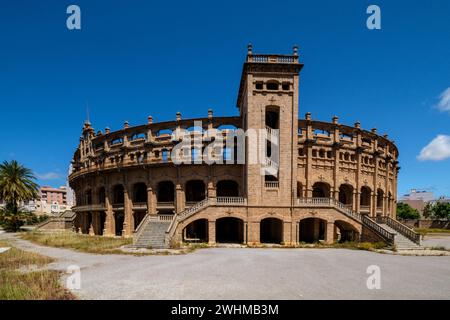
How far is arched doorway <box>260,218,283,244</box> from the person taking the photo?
26344mm

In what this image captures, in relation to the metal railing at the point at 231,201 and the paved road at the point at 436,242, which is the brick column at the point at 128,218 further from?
the paved road at the point at 436,242

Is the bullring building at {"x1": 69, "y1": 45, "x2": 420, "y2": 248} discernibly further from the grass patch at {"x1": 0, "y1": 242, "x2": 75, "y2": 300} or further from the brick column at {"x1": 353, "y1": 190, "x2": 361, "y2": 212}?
the grass patch at {"x1": 0, "y1": 242, "x2": 75, "y2": 300}

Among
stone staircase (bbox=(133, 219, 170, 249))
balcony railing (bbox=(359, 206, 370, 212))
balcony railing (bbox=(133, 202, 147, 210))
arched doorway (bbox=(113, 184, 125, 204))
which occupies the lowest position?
stone staircase (bbox=(133, 219, 170, 249))

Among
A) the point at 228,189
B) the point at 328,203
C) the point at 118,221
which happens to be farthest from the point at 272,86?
the point at 118,221

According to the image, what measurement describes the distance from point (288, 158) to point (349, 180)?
1244 cm

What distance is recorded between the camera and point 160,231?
77.4 ft

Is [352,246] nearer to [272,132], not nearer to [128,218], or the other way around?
[272,132]

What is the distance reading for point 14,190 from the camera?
133 feet

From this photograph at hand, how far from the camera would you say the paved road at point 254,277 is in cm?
960

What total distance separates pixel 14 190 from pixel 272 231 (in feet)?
140

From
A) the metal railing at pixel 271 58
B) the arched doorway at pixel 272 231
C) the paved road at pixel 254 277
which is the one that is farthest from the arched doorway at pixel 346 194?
the metal railing at pixel 271 58

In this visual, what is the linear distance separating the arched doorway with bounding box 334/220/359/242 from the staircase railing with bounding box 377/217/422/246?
3788 mm

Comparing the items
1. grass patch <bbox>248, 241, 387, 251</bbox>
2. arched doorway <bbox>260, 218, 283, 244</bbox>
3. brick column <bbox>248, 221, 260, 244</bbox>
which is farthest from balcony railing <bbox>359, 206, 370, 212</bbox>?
brick column <bbox>248, 221, 260, 244</bbox>
